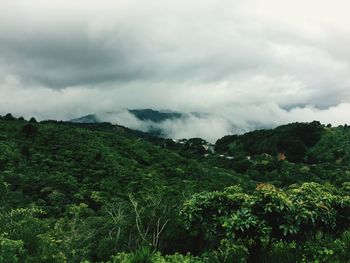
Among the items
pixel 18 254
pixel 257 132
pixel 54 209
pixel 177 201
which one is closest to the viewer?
pixel 18 254

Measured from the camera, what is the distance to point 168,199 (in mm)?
32750

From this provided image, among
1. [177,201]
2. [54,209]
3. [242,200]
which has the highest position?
[242,200]

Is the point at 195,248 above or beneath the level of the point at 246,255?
beneath

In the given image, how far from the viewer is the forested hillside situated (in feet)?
46.5

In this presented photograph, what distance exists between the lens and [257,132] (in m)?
148

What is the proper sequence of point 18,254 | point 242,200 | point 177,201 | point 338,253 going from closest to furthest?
point 18,254 < point 338,253 < point 242,200 < point 177,201

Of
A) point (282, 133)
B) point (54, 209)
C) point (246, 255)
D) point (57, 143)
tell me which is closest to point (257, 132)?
point (282, 133)

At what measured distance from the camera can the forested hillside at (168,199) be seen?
1416cm

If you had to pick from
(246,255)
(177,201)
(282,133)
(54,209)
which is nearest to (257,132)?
(282,133)

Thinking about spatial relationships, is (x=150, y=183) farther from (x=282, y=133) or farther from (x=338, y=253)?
(x=282, y=133)

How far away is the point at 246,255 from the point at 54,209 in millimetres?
37648

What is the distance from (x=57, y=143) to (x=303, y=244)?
7016 cm

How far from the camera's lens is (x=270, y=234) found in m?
14.4

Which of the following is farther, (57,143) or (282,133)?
(282,133)
